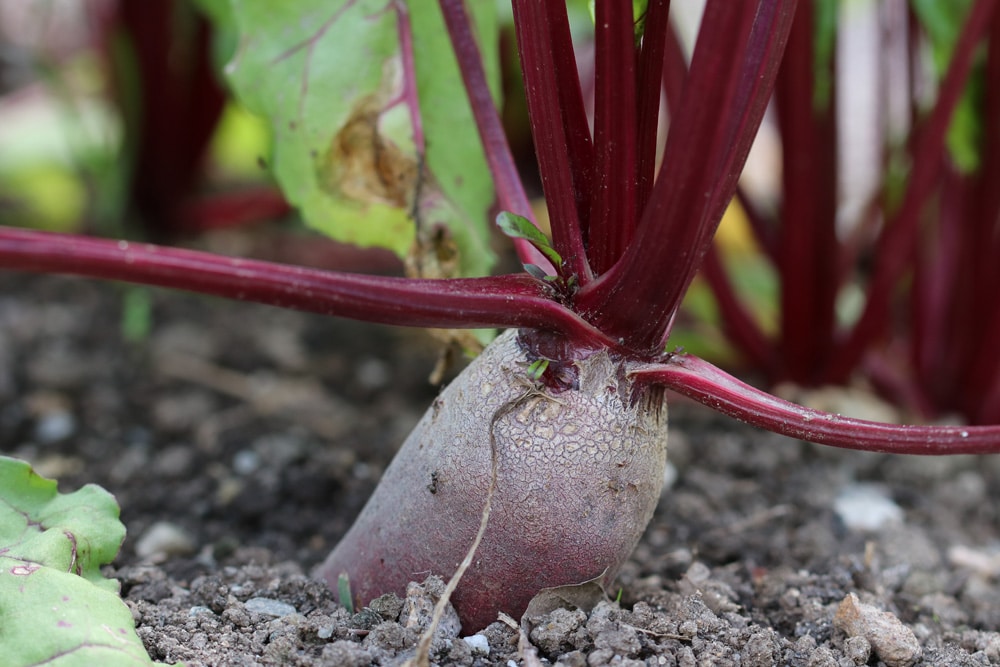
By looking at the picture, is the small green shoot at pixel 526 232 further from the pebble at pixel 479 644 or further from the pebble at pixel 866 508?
Answer: the pebble at pixel 866 508

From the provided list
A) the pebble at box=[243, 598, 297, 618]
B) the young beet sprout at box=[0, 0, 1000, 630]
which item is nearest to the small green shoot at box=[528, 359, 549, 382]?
the young beet sprout at box=[0, 0, 1000, 630]

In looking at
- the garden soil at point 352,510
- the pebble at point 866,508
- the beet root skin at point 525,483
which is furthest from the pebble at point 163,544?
the pebble at point 866,508

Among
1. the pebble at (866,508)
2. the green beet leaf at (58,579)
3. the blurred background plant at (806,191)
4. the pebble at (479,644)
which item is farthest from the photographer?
the blurred background plant at (806,191)

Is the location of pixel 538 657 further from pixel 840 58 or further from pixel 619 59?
pixel 840 58

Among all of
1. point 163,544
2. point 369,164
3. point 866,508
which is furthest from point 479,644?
point 866,508

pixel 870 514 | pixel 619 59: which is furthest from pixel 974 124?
pixel 619 59

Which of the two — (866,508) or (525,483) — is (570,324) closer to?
(525,483)
